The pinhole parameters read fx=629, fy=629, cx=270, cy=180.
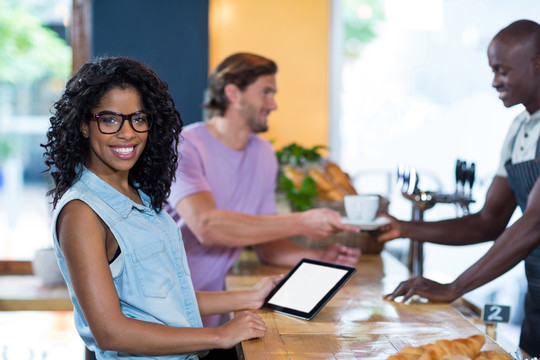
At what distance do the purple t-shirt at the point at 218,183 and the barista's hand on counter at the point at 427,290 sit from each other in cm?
73

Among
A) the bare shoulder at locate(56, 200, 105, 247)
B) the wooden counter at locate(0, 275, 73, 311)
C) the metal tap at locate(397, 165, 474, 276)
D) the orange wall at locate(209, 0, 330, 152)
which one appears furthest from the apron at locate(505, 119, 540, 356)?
the orange wall at locate(209, 0, 330, 152)

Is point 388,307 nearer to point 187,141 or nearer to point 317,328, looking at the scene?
point 317,328

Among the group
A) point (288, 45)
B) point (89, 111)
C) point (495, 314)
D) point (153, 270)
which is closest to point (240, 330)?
point (153, 270)

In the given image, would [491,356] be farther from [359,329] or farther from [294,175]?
[294,175]

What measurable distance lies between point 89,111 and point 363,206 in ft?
3.00

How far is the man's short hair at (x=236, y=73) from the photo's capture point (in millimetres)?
2395

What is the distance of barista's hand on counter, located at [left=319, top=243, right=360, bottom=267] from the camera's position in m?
2.12

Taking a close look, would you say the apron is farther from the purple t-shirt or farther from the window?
the window

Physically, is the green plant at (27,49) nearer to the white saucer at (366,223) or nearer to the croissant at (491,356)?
the white saucer at (366,223)

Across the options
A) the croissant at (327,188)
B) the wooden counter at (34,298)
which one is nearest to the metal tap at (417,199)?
the croissant at (327,188)

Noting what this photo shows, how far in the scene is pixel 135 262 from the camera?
1329 millimetres

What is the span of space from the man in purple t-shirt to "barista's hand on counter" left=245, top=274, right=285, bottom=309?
0.38m

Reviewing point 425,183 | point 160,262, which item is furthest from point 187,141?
point 425,183

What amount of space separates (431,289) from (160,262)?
76 centimetres
